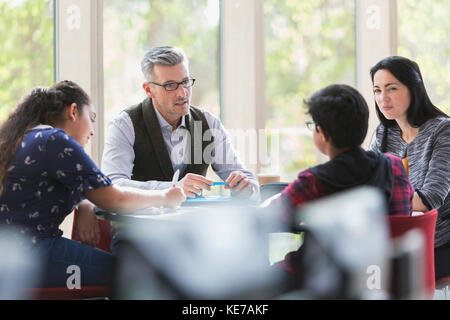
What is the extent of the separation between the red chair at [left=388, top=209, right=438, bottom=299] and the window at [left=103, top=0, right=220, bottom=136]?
2191 mm

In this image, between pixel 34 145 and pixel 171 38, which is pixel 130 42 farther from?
pixel 34 145

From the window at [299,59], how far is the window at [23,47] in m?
1.48

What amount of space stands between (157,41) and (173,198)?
1.97 m

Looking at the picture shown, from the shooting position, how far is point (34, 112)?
1824mm

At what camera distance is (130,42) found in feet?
11.6

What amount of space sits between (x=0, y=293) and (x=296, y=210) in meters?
0.99

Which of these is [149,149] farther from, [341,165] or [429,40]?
[429,40]

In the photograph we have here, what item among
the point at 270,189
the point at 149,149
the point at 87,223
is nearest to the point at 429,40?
the point at 270,189

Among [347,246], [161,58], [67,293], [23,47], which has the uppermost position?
[23,47]

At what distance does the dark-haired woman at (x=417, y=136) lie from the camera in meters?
2.12

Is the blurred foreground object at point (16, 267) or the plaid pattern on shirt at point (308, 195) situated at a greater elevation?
the plaid pattern on shirt at point (308, 195)

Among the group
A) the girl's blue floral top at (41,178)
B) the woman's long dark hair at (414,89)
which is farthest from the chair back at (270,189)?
the girl's blue floral top at (41,178)

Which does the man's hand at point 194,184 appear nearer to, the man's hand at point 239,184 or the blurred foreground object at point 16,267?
the man's hand at point 239,184
